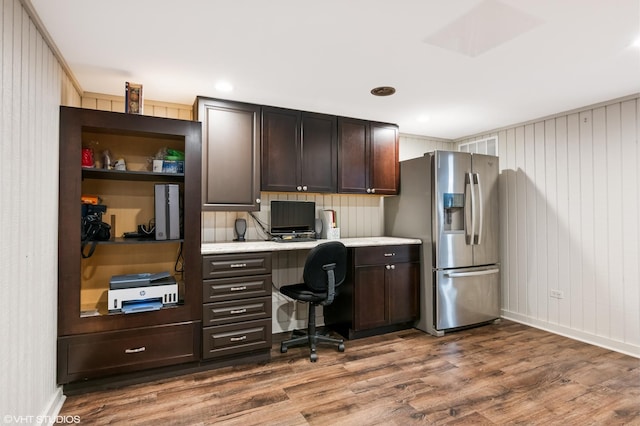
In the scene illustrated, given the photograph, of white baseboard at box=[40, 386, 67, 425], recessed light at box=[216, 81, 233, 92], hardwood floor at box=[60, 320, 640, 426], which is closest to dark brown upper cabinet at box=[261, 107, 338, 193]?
recessed light at box=[216, 81, 233, 92]

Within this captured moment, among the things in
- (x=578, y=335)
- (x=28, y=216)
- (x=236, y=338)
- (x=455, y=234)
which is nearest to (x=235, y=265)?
(x=236, y=338)

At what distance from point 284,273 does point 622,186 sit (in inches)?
131

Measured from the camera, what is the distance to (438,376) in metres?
2.56

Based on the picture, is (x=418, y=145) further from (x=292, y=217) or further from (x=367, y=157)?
(x=292, y=217)

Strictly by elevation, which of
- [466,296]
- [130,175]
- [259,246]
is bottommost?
[466,296]

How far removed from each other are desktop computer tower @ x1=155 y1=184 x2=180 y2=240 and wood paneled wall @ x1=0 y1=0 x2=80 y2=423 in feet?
2.05

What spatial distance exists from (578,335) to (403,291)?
1.78 meters

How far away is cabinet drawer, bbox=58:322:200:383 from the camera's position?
2260 mm

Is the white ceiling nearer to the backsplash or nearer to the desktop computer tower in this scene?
the desktop computer tower

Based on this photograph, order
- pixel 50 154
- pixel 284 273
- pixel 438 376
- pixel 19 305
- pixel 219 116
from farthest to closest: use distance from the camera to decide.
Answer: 1. pixel 284 273
2. pixel 219 116
3. pixel 438 376
4. pixel 50 154
5. pixel 19 305

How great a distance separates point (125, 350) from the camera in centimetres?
240

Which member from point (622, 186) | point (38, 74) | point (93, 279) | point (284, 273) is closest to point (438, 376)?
point (284, 273)

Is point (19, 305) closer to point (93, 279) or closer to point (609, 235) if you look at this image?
point (93, 279)

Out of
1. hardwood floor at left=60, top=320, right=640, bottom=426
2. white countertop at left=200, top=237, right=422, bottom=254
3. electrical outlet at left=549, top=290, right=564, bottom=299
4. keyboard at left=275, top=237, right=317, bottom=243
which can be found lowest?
hardwood floor at left=60, top=320, right=640, bottom=426
